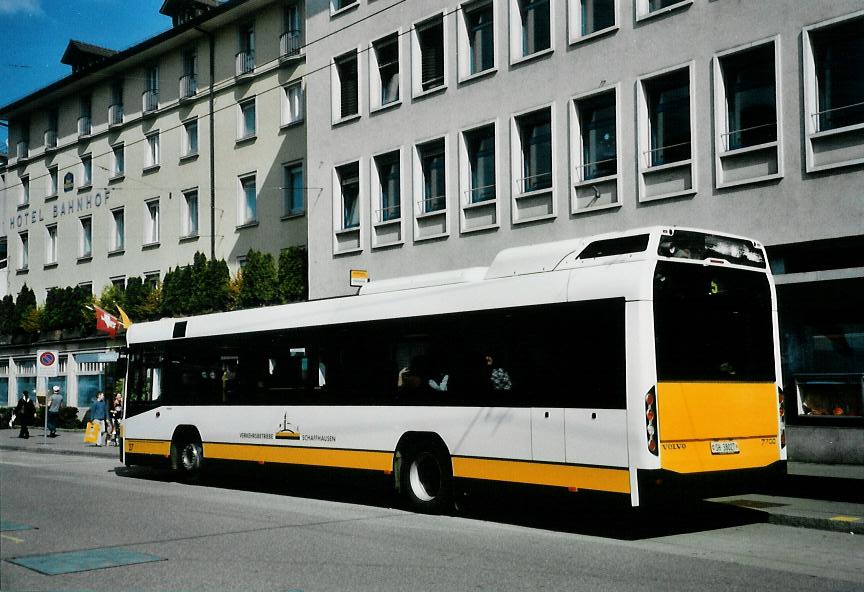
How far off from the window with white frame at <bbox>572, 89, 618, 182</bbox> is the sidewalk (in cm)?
713

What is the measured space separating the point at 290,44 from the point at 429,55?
9351mm

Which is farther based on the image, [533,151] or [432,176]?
[432,176]

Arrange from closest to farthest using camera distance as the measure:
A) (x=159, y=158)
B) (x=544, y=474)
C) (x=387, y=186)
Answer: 1. (x=544, y=474)
2. (x=387, y=186)
3. (x=159, y=158)

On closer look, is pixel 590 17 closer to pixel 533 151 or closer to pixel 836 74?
pixel 533 151

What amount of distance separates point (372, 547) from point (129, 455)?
10405mm

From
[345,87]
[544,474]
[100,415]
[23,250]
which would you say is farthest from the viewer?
[23,250]

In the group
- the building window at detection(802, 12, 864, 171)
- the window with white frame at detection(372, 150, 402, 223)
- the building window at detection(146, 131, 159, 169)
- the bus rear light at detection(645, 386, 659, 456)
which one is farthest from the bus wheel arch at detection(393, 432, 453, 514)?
the building window at detection(146, 131, 159, 169)

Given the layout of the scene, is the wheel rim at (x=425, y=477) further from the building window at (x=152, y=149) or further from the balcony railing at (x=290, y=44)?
the building window at (x=152, y=149)

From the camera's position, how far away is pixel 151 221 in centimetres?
4053

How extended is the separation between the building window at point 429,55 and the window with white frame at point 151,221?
58.5 ft

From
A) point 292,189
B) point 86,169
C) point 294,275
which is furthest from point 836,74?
point 86,169

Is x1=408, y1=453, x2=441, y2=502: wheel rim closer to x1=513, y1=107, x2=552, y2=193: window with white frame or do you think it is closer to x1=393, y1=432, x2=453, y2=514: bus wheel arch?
x1=393, y1=432, x2=453, y2=514: bus wheel arch

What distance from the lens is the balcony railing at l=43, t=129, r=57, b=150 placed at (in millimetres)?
46875

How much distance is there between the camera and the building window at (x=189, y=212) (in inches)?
1501
